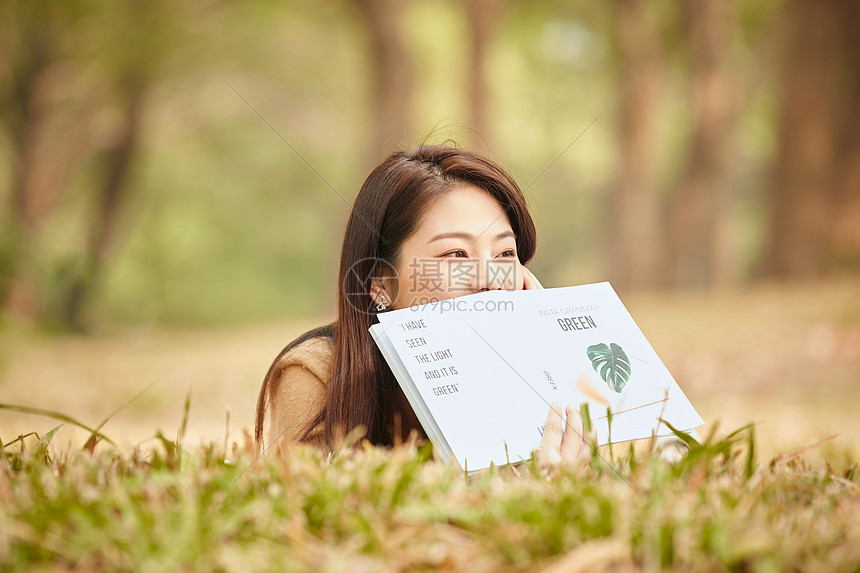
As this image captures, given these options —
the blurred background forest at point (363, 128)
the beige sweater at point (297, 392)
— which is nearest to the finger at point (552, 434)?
the beige sweater at point (297, 392)

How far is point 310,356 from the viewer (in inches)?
97.0

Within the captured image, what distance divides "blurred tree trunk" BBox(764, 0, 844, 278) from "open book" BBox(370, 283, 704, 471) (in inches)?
437

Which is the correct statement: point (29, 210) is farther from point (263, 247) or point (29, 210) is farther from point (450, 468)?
point (450, 468)

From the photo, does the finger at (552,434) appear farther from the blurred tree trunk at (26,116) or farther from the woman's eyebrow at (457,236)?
the blurred tree trunk at (26,116)

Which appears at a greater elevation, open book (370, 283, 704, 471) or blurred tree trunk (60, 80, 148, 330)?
blurred tree trunk (60, 80, 148, 330)

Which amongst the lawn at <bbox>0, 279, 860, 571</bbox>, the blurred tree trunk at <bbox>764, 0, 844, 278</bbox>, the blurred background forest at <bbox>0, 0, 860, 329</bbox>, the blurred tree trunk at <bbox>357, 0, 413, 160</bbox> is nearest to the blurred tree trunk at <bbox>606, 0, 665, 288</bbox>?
the blurred background forest at <bbox>0, 0, 860, 329</bbox>

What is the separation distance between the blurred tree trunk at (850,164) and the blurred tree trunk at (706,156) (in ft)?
7.36

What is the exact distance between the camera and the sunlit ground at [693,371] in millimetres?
7332

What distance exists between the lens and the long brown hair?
231 centimetres

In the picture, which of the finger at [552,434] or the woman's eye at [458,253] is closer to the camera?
the finger at [552,434]

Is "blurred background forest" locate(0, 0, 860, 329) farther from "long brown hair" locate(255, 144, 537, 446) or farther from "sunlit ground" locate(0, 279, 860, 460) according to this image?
"long brown hair" locate(255, 144, 537, 446)

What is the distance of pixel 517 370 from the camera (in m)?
1.90

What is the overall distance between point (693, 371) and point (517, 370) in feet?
22.7

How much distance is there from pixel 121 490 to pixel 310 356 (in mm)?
1364
